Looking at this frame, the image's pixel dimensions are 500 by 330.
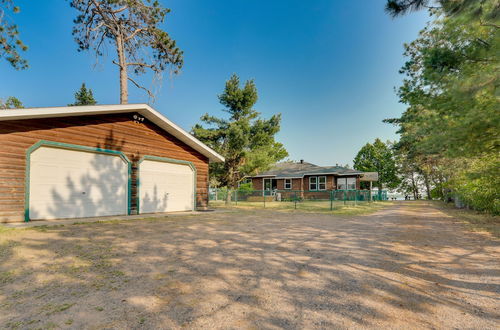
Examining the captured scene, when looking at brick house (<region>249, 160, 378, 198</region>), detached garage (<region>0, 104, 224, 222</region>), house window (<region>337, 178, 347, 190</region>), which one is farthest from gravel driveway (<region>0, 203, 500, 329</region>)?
house window (<region>337, 178, 347, 190</region>)

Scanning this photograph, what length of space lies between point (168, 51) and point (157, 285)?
16.3 meters

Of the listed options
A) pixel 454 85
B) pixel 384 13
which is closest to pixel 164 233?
pixel 384 13

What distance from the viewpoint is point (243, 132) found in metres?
17.7

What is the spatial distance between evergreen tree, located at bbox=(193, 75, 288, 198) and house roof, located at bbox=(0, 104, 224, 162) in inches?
187

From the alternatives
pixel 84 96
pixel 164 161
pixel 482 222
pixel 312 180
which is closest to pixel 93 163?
pixel 164 161

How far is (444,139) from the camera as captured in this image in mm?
7793

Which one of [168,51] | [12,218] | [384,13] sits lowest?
[12,218]

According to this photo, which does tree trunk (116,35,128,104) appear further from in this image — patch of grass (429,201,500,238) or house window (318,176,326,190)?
house window (318,176,326,190)

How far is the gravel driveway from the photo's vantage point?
2.20 m

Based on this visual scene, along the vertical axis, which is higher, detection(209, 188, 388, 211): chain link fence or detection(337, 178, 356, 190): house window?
detection(337, 178, 356, 190): house window

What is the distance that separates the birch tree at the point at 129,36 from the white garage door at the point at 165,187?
6.42 meters

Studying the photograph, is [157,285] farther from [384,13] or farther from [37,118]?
[37,118]

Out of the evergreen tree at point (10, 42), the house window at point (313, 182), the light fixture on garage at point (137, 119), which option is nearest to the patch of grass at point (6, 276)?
the light fixture on garage at point (137, 119)

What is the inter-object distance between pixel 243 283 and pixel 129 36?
17.1 m
